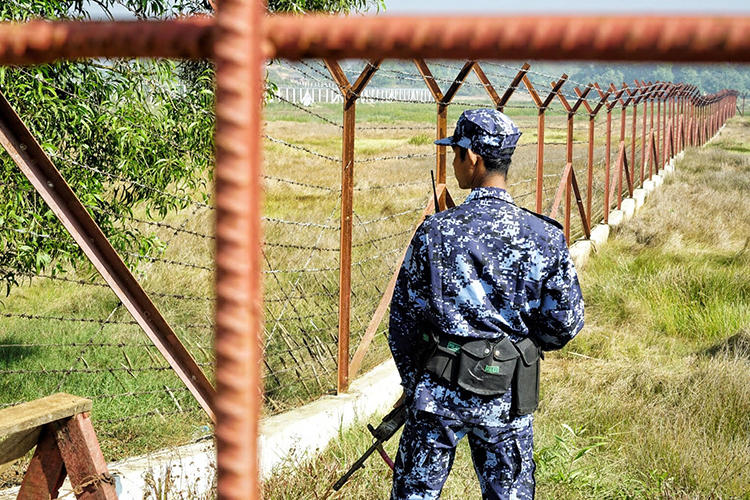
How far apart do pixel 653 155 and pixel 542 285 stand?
14205 mm

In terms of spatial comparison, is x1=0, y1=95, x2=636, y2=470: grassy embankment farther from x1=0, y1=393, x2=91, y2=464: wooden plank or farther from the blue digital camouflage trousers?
the blue digital camouflage trousers

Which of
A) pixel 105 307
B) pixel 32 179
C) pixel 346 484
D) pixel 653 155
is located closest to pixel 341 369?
pixel 346 484

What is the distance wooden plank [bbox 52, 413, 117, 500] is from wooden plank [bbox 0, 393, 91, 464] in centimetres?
5

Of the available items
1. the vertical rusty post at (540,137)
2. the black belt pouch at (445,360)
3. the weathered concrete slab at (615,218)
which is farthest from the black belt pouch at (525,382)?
the weathered concrete slab at (615,218)

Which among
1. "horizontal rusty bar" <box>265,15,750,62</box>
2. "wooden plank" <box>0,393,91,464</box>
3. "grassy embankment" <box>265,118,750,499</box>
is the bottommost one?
"grassy embankment" <box>265,118,750,499</box>

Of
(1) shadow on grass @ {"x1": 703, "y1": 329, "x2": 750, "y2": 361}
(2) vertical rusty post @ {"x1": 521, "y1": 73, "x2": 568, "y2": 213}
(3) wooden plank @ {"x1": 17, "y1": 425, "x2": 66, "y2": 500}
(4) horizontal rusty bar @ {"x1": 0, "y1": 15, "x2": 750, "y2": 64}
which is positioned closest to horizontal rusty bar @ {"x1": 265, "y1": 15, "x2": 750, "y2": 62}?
(4) horizontal rusty bar @ {"x1": 0, "y1": 15, "x2": 750, "y2": 64}

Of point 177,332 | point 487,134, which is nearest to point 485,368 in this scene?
point 487,134

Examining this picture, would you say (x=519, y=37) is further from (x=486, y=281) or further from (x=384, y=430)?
(x=384, y=430)

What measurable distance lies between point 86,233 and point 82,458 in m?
0.70

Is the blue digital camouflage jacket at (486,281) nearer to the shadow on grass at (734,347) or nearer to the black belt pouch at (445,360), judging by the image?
the black belt pouch at (445,360)

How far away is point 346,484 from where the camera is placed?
335cm

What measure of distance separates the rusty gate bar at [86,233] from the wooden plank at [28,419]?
38 centimetres

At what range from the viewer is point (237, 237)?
0.50 m

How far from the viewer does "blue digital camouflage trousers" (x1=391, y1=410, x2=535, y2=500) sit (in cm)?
275
